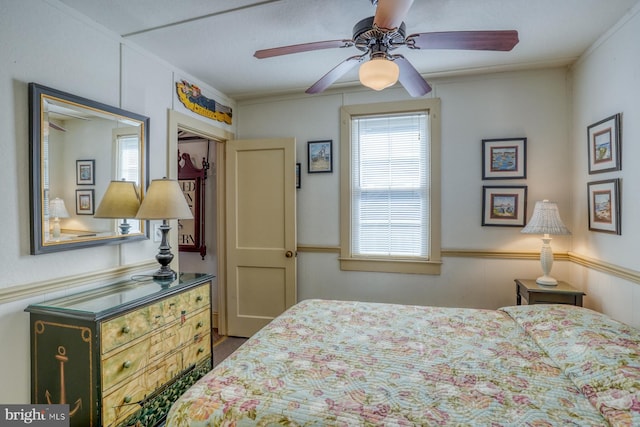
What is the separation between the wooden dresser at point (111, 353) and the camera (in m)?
1.62

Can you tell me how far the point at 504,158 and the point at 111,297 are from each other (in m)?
3.15

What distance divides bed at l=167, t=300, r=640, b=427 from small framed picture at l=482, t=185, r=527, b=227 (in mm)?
1146

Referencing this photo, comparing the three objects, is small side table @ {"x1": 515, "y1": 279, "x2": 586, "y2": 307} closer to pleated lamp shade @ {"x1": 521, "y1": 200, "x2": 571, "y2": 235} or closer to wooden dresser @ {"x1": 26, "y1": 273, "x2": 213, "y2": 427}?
pleated lamp shade @ {"x1": 521, "y1": 200, "x2": 571, "y2": 235}

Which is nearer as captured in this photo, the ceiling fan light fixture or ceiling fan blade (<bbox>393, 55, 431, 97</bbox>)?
the ceiling fan light fixture

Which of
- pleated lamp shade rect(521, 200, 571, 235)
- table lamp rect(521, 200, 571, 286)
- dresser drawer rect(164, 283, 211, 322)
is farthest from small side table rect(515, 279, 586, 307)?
dresser drawer rect(164, 283, 211, 322)

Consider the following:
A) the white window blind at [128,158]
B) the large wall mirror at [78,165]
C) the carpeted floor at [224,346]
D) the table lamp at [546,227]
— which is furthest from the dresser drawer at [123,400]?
the table lamp at [546,227]

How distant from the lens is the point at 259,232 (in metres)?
3.43

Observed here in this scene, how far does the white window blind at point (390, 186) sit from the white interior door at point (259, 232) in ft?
Answer: 2.21

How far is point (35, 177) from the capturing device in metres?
1.75

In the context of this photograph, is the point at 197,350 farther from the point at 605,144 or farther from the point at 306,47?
the point at 605,144

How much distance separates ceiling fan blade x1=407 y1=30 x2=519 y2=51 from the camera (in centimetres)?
153

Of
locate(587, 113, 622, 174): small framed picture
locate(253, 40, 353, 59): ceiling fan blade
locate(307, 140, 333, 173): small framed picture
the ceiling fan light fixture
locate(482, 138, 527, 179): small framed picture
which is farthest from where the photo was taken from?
locate(307, 140, 333, 173): small framed picture

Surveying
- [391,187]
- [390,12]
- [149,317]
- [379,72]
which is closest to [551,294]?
[391,187]

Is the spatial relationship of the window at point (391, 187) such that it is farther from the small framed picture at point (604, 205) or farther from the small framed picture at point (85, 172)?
the small framed picture at point (85, 172)
